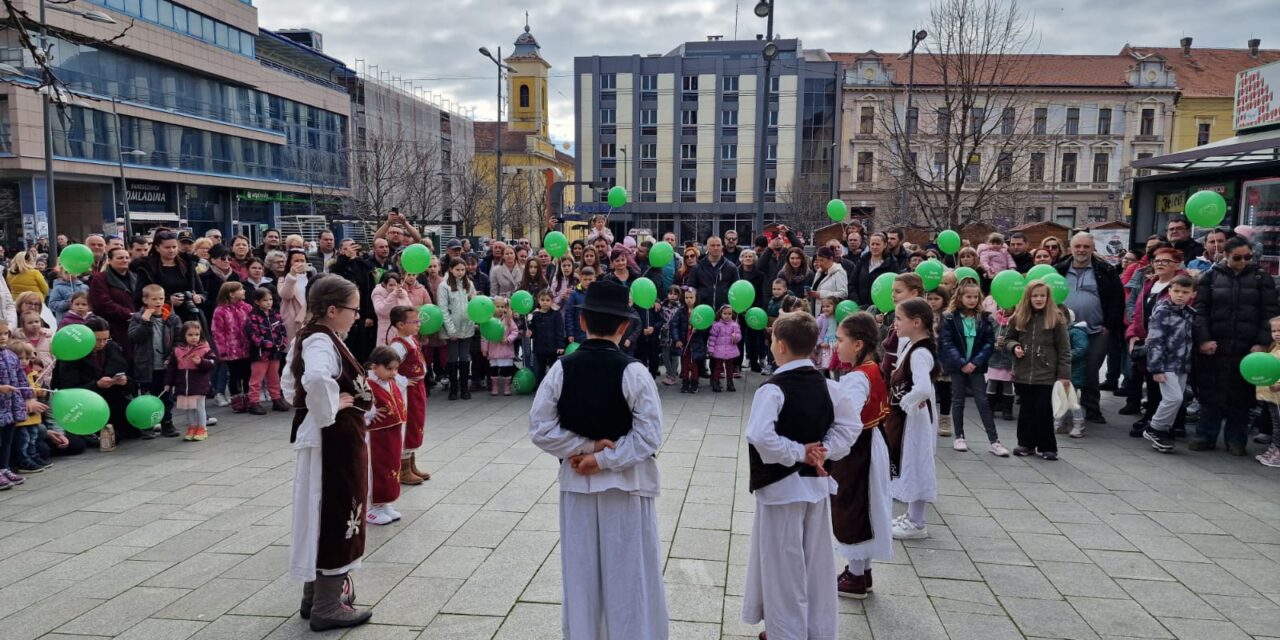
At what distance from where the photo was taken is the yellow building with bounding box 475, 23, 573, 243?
55.2 metres

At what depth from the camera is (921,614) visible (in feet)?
→ 13.3

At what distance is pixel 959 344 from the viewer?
7.73 meters

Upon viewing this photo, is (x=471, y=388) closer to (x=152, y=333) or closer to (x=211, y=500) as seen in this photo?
(x=152, y=333)

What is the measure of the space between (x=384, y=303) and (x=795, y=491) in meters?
7.12

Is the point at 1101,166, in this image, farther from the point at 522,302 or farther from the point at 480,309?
the point at 480,309

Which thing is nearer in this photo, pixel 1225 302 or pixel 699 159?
pixel 1225 302

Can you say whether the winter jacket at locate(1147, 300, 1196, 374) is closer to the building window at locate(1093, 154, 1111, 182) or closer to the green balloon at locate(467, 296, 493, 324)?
the green balloon at locate(467, 296, 493, 324)

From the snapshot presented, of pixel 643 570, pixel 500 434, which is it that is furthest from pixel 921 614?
pixel 500 434

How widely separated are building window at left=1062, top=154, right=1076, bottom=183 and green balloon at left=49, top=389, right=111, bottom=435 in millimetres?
64602

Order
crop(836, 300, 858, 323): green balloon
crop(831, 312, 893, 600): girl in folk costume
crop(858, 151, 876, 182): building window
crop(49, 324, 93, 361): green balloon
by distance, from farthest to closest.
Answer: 1. crop(858, 151, 876, 182): building window
2. crop(836, 300, 858, 323): green balloon
3. crop(49, 324, 93, 361): green balloon
4. crop(831, 312, 893, 600): girl in folk costume

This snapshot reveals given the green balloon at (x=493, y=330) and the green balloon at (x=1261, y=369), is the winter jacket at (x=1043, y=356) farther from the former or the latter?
the green balloon at (x=493, y=330)

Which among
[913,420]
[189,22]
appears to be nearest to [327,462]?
[913,420]

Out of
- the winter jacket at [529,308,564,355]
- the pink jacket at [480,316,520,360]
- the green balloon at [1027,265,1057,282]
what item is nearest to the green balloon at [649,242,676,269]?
the winter jacket at [529,308,564,355]

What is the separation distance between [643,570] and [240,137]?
156 ft
